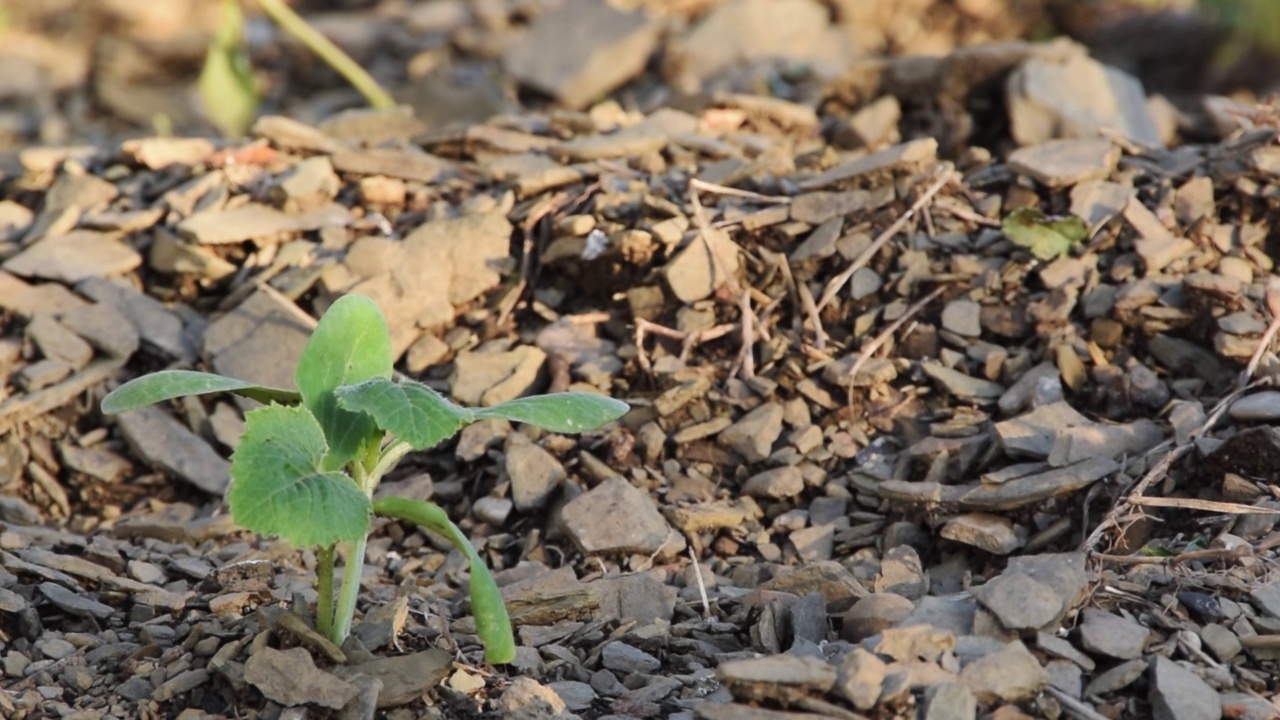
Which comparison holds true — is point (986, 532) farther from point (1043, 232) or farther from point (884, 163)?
point (884, 163)

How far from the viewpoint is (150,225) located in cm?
381

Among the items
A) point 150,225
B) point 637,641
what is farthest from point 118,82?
point 637,641

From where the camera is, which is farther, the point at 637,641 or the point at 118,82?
the point at 118,82

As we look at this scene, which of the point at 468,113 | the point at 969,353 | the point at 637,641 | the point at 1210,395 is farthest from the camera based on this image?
the point at 468,113

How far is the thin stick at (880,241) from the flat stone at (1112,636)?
Result: 4.08 feet

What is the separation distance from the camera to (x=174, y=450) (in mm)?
3293

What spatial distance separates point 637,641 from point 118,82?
485cm

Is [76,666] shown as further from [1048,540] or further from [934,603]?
[1048,540]

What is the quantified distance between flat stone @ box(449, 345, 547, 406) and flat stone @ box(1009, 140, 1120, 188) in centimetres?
126

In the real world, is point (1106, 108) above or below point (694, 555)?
above

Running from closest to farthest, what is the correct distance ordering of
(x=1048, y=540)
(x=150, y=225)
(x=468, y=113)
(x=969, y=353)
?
(x=1048, y=540) < (x=969, y=353) < (x=150, y=225) < (x=468, y=113)

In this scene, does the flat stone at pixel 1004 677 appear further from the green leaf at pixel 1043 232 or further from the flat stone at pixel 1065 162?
the flat stone at pixel 1065 162

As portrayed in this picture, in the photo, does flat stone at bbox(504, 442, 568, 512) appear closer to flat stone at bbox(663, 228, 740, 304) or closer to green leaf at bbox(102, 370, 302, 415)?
flat stone at bbox(663, 228, 740, 304)

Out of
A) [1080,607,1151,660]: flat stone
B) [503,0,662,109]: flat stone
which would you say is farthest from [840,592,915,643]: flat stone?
[503,0,662,109]: flat stone
